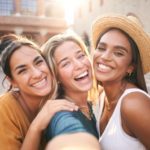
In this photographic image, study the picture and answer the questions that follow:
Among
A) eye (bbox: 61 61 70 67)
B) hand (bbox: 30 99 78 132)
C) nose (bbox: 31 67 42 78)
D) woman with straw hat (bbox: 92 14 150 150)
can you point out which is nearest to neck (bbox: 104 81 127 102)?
woman with straw hat (bbox: 92 14 150 150)

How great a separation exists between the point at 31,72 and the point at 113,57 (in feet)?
2.31

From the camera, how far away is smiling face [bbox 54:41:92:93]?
2.98m

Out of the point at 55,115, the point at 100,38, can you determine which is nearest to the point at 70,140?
the point at 55,115

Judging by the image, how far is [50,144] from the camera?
2.21 metres

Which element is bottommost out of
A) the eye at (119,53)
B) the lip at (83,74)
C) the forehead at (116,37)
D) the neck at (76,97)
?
the neck at (76,97)

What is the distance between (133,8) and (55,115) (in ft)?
65.8

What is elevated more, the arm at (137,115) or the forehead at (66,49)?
the forehead at (66,49)

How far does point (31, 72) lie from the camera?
10.5 ft

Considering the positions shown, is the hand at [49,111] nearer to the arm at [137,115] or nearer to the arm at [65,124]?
the arm at [65,124]

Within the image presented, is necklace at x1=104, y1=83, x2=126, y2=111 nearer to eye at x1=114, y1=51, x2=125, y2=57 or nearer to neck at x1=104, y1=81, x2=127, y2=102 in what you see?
neck at x1=104, y1=81, x2=127, y2=102

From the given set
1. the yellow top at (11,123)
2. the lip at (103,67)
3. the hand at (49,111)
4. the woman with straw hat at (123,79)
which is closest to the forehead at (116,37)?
the woman with straw hat at (123,79)

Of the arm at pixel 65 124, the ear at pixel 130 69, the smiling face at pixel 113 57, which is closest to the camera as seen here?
the arm at pixel 65 124

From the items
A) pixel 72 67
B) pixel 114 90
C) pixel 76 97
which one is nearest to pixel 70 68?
pixel 72 67

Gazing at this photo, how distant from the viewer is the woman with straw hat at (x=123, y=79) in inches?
106
